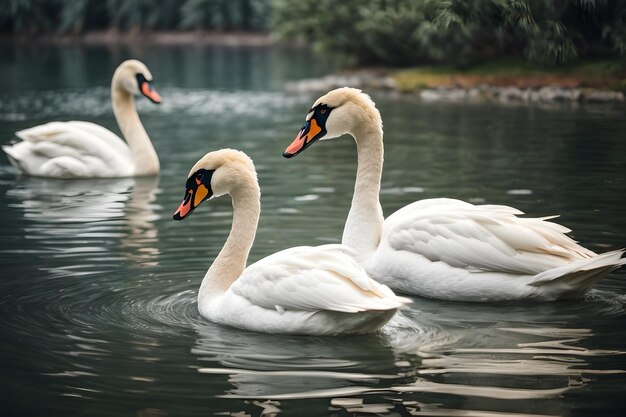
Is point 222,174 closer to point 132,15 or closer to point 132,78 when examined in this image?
point 132,78

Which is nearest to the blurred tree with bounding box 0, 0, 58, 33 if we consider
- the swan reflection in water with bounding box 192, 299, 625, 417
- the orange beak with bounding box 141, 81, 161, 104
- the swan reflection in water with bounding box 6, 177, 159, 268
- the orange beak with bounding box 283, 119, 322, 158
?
the orange beak with bounding box 141, 81, 161, 104

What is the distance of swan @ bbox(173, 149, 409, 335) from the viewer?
6641 mm

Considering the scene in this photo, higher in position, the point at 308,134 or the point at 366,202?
the point at 308,134

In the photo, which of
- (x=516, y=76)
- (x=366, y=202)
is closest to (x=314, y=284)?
(x=366, y=202)

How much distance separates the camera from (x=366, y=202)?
8602 mm

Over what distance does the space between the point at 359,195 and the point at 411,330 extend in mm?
1743

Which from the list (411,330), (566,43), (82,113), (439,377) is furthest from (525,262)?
(82,113)

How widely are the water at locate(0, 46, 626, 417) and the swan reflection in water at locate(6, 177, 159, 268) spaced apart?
0.11 feet

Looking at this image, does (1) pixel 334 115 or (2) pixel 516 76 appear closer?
(1) pixel 334 115

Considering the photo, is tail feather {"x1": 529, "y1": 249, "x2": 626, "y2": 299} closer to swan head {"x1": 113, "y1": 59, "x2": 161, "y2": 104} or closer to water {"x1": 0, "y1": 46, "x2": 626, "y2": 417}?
water {"x1": 0, "y1": 46, "x2": 626, "y2": 417}

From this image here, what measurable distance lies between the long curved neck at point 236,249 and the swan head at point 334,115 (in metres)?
1.06

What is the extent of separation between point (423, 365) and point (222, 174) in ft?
6.43

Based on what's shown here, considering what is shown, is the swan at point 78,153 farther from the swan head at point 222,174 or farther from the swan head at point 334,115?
the swan head at point 222,174

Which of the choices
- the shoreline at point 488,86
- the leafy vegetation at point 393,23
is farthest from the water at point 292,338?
the shoreline at point 488,86
